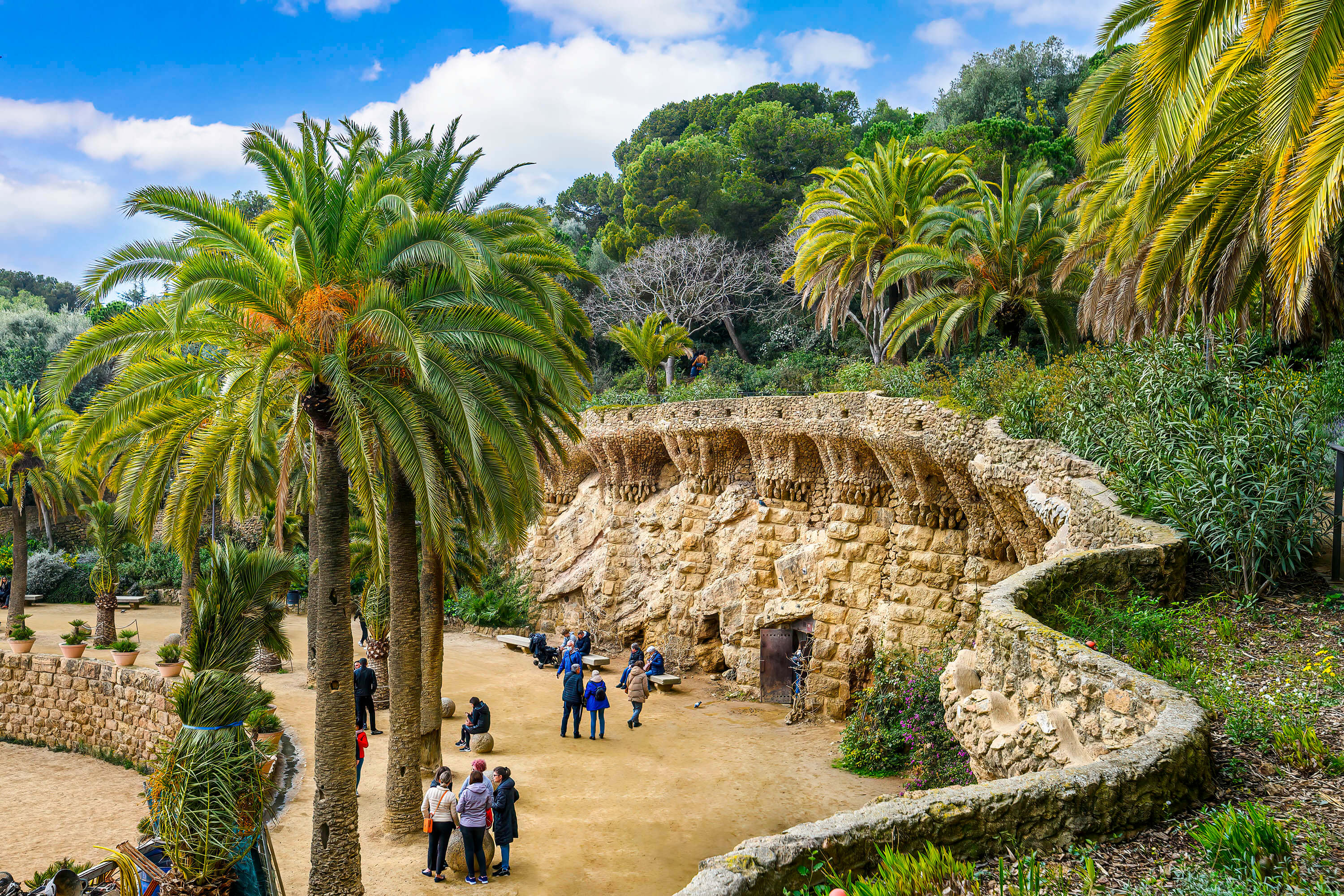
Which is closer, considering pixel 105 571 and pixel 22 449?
pixel 105 571

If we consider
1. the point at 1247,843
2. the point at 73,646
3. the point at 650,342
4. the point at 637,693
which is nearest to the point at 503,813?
the point at 637,693

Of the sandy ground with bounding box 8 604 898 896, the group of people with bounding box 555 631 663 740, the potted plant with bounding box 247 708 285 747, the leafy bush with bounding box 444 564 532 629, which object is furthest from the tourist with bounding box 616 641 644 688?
the leafy bush with bounding box 444 564 532 629

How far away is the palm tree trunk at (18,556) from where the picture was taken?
21.7 m

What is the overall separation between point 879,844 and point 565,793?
8739mm

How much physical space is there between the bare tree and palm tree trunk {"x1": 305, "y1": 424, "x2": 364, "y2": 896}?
21.3 meters

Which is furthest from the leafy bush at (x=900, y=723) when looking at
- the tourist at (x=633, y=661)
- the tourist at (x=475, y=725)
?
the tourist at (x=475, y=725)

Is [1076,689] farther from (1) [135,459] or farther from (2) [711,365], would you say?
(2) [711,365]

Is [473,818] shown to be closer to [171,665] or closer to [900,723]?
[900,723]

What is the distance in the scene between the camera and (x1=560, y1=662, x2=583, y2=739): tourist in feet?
46.9

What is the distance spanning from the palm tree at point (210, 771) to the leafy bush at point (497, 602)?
14.4 meters

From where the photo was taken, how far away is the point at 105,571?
20.0 meters

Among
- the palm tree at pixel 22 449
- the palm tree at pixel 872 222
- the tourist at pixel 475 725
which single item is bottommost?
the tourist at pixel 475 725

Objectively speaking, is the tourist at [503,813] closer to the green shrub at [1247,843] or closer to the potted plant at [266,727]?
the potted plant at [266,727]

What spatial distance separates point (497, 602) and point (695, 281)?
44.3ft
